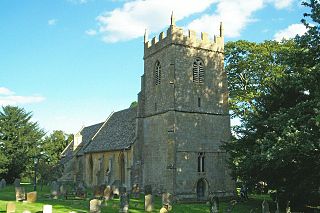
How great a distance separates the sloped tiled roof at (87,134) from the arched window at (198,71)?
2060cm

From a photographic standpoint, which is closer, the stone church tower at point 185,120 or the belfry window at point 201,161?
the stone church tower at point 185,120

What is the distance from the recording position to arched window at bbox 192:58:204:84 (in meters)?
32.9

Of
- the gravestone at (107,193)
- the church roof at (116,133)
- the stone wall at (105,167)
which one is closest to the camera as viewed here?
the gravestone at (107,193)

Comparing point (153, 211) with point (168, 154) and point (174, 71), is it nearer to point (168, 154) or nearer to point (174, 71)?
point (168, 154)

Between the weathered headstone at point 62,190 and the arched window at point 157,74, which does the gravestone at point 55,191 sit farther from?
the arched window at point 157,74

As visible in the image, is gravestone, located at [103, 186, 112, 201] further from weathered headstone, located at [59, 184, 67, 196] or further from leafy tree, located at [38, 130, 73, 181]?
leafy tree, located at [38, 130, 73, 181]

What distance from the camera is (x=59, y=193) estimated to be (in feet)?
98.5

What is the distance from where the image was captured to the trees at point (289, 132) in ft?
56.9

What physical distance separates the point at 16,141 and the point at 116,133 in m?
15.7

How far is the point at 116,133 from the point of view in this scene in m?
42.0

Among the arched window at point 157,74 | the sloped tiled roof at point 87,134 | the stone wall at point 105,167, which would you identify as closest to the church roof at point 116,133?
the stone wall at point 105,167

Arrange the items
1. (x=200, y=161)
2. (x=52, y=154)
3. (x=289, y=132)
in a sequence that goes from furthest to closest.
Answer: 1. (x=52, y=154)
2. (x=200, y=161)
3. (x=289, y=132)

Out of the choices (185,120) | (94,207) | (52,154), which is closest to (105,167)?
(185,120)

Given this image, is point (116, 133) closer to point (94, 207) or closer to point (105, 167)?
point (105, 167)
